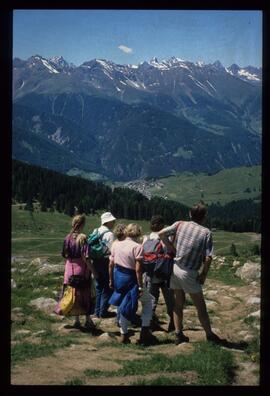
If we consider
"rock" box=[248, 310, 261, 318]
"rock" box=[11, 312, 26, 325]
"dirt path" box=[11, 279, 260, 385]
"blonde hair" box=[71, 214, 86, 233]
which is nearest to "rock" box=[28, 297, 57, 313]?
"rock" box=[11, 312, 26, 325]

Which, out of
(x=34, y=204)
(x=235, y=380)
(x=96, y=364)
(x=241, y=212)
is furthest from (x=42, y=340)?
(x=241, y=212)

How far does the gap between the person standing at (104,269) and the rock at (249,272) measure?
718 cm

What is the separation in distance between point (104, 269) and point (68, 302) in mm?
1201

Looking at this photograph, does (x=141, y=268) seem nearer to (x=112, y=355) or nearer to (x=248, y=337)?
(x=112, y=355)

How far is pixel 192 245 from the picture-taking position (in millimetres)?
8789

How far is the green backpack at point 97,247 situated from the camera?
10.9 m

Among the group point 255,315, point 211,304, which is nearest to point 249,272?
point 211,304

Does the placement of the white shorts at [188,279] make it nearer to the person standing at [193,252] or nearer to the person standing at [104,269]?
the person standing at [193,252]

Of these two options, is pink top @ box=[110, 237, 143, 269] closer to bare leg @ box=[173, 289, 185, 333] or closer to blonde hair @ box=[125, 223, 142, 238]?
blonde hair @ box=[125, 223, 142, 238]

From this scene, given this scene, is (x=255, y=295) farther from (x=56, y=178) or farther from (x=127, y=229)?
(x=56, y=178)

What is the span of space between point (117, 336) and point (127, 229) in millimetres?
2028

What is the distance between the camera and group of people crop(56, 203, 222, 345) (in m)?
8.86

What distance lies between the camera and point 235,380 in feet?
25.3

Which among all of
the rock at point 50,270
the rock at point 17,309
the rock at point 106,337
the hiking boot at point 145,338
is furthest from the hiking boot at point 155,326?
the rock at point 50,270
